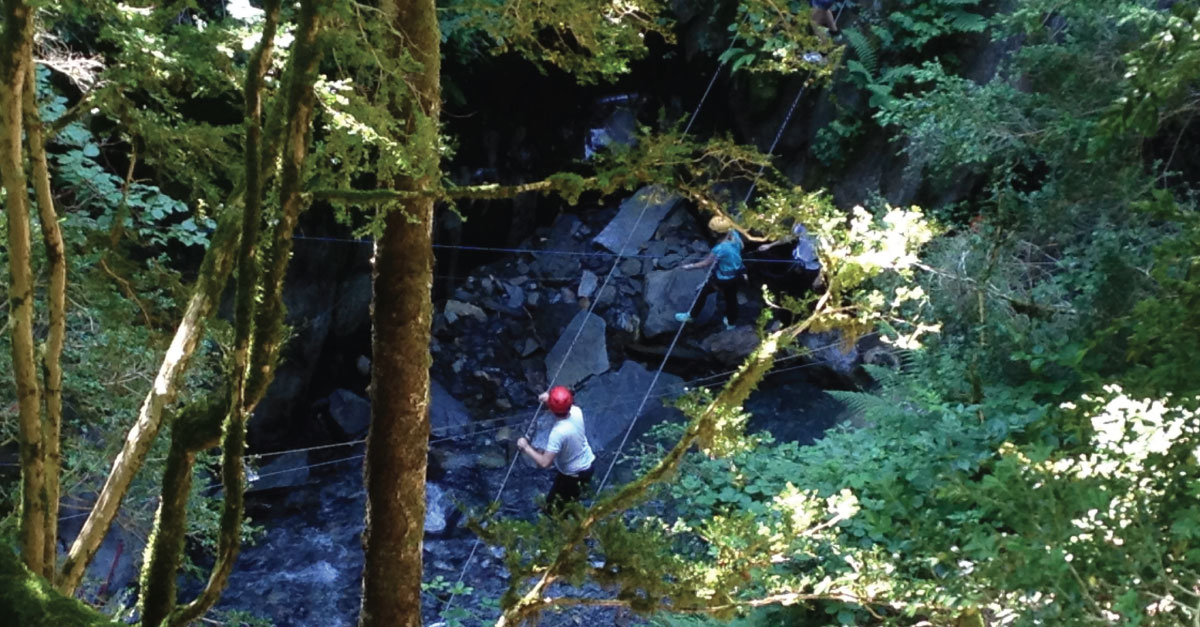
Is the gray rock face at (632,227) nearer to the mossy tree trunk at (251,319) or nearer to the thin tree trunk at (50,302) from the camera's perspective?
the thin tree trunk at (50,302)

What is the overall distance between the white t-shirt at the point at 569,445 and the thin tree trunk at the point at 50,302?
3512 mm

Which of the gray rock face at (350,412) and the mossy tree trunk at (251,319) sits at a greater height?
the mossy tree trunk at (251,319)

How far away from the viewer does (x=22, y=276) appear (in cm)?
270

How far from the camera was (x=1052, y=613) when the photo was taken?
209 centimetres

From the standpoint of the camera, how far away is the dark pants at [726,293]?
9.35 m

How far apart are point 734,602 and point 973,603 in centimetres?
89

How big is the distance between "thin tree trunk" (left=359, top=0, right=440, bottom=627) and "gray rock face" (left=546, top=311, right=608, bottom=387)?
6.69 meters

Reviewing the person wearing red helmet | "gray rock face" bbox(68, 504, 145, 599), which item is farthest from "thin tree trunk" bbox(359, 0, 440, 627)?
"gray rock face" bbox(68, 504, 145, 599)

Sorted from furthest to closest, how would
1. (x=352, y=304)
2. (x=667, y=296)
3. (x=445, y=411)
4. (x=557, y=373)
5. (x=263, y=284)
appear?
(x=667, y=296), (x=557, y=373), (x=352, y=304), (x=445, y=411), (x=263, y=284)

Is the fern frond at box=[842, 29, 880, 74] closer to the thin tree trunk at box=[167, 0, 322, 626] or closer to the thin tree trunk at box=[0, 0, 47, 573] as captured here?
the thin tree trunk at box=[167, 0, 322, 626]

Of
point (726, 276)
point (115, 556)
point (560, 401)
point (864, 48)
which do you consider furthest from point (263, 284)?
point (864, 48)

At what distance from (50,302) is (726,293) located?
7.44 meters

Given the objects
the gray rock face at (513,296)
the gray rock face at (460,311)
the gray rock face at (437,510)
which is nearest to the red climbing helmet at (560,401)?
the gray rock face at (437,510)

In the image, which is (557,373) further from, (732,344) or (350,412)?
(350,412)
